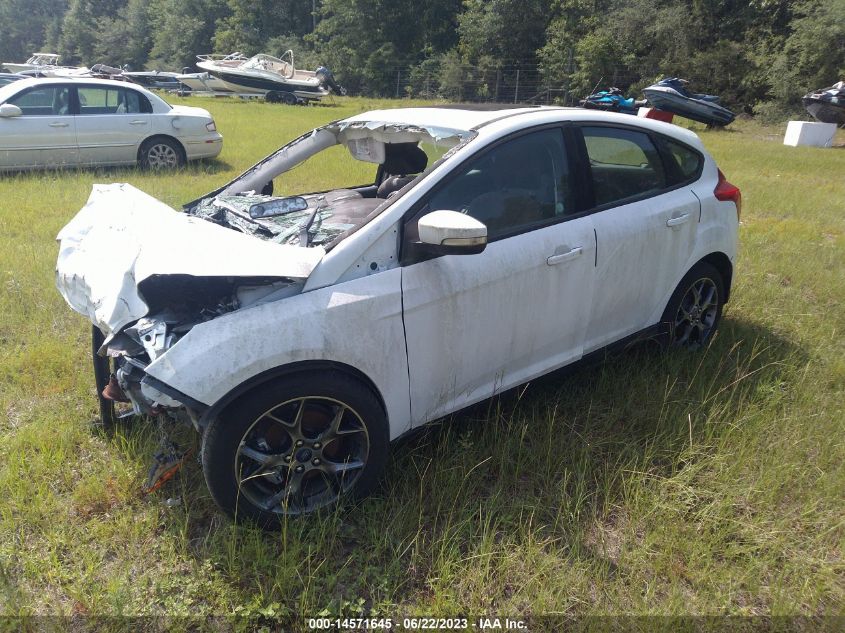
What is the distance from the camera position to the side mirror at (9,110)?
852 cm

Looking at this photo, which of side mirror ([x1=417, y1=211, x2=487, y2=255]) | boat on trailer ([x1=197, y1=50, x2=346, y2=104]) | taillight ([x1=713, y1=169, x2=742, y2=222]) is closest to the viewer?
side mirror ([x1=417, y1=211, x2=487, y2=255])

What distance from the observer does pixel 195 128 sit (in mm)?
10172

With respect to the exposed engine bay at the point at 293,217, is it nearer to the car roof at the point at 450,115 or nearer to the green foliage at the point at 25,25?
the car roof at the point at 450,115

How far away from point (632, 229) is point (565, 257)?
575 millimetres

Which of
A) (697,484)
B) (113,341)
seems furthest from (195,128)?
(697,484)

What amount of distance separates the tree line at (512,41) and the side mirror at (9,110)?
69.4 feet

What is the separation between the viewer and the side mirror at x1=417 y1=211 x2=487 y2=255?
2.43m

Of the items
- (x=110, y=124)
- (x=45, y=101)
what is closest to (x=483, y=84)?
(x=110, y=124)

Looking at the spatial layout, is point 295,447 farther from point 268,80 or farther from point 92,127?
point 268,80

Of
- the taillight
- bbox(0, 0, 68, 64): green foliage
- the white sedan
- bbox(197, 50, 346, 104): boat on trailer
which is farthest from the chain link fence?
bbox(0, 0, 68, 64): green foliage

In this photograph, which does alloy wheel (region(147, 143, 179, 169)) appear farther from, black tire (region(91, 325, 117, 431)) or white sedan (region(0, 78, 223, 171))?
black tire (region(91, 325, 117, 431))

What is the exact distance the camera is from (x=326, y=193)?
4.13m

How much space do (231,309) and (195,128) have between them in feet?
29.0

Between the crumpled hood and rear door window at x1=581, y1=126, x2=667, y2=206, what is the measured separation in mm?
1693
